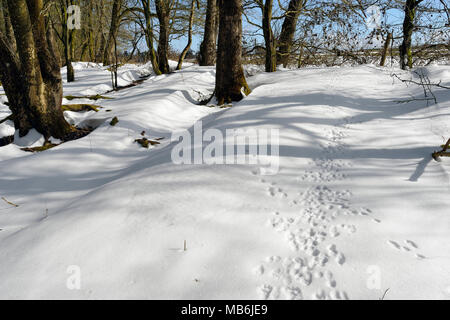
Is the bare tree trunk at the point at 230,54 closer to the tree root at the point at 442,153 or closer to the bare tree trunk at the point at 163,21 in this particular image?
the tree root at the point at 442,153

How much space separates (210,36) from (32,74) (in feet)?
25.0

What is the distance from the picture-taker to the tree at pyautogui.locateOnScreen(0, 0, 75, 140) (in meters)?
4.65

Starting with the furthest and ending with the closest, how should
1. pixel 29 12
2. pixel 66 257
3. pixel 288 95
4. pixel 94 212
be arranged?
1. pixel 288 95
2. pixel 29 12
3. pixel 94 212
4. pixel 66 257

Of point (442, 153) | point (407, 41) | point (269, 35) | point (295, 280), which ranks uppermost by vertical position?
point (269, 35)

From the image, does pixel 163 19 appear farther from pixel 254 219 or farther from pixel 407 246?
pixel 407 246

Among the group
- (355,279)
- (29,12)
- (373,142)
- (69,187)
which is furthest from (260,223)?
(29,12)

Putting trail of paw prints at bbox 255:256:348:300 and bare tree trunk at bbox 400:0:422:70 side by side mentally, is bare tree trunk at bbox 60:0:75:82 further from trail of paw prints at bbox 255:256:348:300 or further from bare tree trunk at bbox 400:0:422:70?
bare tree trunk at bbox 400:0:422:70

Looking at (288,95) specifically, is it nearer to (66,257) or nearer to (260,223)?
(260,223)

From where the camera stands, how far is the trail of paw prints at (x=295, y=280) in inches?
63.9

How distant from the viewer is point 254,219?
7.55 feet

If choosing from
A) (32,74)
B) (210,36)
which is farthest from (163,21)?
(32,74)
